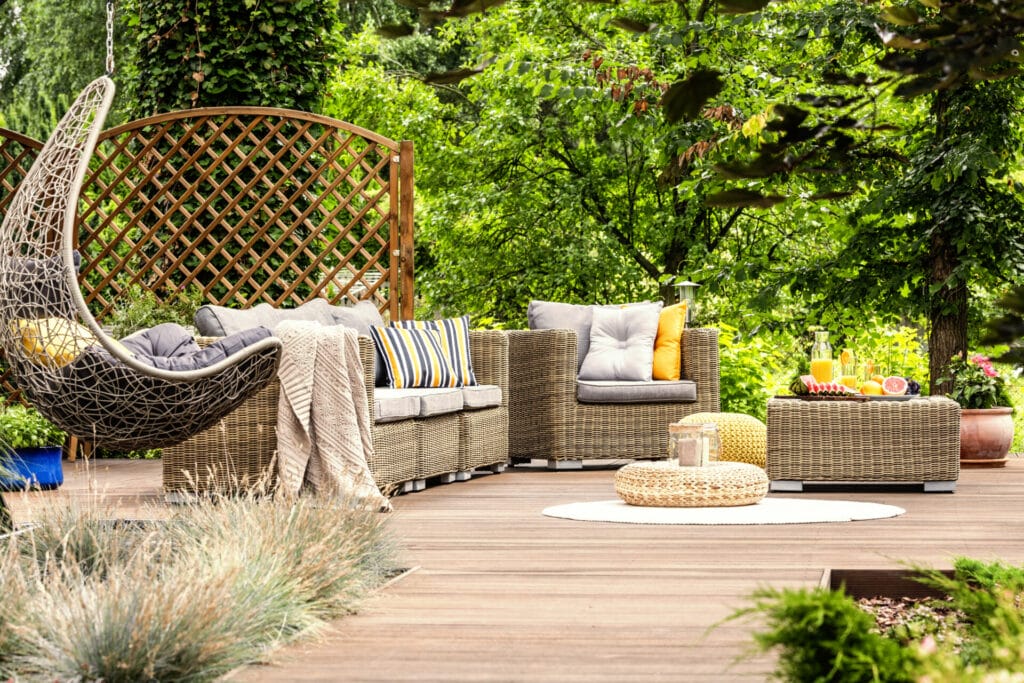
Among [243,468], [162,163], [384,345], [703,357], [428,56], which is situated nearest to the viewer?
[243,468]

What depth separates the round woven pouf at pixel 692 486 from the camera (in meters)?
4.34

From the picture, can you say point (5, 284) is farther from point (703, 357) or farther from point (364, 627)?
point (703, 357)

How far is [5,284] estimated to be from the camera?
352 centimetres

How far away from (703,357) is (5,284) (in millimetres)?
3430

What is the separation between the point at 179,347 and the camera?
4176 millimetres

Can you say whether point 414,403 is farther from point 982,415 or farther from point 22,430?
point 982,415

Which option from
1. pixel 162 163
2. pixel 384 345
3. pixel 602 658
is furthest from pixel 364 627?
pixel 162 163

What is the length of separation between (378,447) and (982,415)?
2.96m

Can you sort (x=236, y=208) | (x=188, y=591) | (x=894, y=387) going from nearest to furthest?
(x=188, y=591) → (x=894, y=387) → (x=236, y=208)

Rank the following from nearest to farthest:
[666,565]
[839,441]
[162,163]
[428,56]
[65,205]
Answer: [666,565], [65,205], [839,441], [162,163], [428,56]

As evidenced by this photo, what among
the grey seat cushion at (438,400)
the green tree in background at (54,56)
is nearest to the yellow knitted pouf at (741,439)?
the grey seat cushion at (438,400)

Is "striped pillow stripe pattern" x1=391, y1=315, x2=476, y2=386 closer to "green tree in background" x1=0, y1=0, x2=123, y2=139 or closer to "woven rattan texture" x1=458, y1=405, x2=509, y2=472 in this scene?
"woven rattan texture" x1=458, y1=405, x2=509, y2=472

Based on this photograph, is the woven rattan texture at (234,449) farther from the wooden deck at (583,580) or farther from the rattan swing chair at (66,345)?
the rattan swing chair at (66,345)

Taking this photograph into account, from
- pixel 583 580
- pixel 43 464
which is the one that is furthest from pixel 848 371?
pixel 43 464
